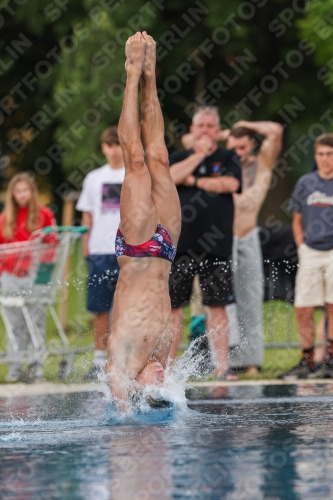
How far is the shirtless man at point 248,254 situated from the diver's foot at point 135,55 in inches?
151

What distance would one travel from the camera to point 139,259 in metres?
7.37

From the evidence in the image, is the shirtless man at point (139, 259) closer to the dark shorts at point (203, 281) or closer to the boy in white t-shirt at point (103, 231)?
the dark shorts at point (203, 281)

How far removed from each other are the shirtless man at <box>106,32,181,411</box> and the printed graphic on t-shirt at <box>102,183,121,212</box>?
375cm

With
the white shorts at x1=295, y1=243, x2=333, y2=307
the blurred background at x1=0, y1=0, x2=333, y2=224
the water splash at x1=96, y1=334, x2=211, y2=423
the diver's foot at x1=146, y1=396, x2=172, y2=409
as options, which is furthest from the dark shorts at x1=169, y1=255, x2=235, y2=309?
the blurred background at x1=0, y1=0, x2=333, y2=224

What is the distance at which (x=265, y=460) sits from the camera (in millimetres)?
5672

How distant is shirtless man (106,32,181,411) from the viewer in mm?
7180

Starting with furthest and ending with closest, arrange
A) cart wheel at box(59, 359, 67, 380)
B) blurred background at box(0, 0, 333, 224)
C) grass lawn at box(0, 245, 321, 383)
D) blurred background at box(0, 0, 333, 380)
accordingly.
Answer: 1. blurred background at box(0, 0, 333, 224)
2. blurred background at box(0, 0, 333, 380)
3. grass lawn at box(0, 245, 321, 383)
4. cart wheel at box(59, 359, 67, 380)

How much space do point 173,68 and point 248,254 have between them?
12.4 metres

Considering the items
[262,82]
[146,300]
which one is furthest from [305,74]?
[146,300]

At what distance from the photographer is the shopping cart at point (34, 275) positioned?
11062 millimetres

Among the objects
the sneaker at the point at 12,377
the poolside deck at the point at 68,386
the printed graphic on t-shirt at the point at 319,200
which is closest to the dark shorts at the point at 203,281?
the poolside deck at the point at 68,386

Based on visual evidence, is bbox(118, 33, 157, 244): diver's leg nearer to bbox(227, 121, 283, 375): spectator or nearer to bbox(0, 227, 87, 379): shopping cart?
bbox(0, 227, 87, 379): shopping cart

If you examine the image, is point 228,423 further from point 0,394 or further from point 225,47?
point 225,47

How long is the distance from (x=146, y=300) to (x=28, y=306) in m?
4.30
